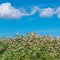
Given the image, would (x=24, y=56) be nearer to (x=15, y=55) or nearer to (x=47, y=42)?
(x=15, y=55)

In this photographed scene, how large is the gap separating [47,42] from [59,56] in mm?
1023

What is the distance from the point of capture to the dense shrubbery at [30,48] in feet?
43.2

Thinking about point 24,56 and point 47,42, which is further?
point 47,42

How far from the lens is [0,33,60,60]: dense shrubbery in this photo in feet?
43.2

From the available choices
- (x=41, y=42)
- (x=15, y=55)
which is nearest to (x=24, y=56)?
(x=15, y=55)

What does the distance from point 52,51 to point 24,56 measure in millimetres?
1344

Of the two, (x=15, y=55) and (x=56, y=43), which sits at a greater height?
(x=56, y=43)

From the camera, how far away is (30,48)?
1348 cm

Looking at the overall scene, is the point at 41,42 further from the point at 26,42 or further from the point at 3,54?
the point at 3,54

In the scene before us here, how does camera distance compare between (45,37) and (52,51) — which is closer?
(52,51)

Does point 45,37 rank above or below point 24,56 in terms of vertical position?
above

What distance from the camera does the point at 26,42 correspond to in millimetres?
13883

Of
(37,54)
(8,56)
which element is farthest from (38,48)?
(8,56)

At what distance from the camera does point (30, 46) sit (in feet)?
44.3
